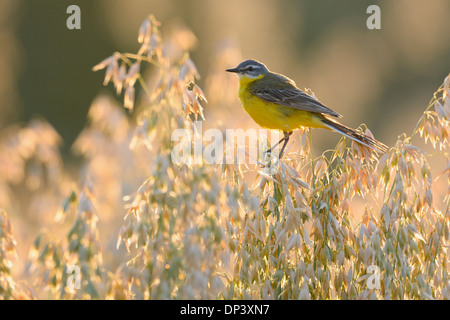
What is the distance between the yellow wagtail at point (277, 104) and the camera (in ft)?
14.9

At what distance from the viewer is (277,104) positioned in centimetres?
484

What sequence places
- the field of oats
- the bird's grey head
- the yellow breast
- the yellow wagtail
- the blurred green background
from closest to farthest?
the field of oats
the yellow wagtail
the yellow breast
the bird's grey head
the blurred green background

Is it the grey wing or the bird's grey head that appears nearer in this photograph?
the grey wing

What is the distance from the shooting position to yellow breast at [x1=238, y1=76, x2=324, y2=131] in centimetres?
467

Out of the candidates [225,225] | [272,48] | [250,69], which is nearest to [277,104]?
[250,69]

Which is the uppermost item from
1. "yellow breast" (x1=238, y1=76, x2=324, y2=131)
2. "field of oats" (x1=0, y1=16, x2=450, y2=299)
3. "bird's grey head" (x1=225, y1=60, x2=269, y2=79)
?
"bird's grey head" (x1=225, y1=60, x2=269, y2=79)

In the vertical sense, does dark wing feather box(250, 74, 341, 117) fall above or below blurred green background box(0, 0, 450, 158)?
below

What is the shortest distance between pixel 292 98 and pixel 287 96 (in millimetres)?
95

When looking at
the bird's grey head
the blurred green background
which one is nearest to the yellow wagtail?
the bird's grey head

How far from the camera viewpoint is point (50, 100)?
10648 millimetres

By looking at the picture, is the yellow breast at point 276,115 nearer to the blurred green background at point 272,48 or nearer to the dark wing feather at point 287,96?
the dark wing feather at point 287,96

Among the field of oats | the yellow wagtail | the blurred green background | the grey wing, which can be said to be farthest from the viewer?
the blurred green background

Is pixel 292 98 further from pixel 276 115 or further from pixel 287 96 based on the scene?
pixel 276 115

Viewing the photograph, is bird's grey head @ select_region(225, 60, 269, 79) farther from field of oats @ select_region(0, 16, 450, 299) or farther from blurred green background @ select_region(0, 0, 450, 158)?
field of oats @ select_region(0, 16, 450, 299)
